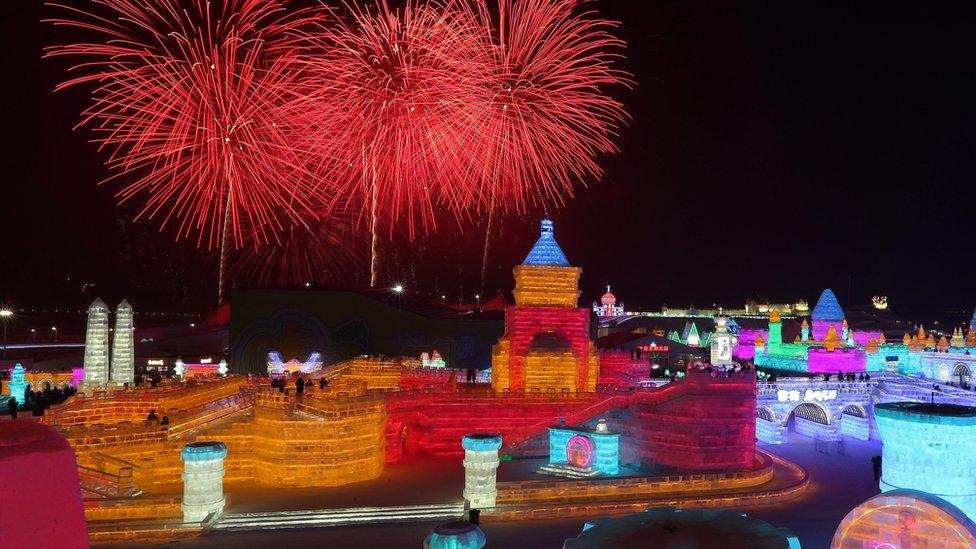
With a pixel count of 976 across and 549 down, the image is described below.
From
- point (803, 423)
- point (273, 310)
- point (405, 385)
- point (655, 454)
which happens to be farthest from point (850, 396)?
point (273, 310)

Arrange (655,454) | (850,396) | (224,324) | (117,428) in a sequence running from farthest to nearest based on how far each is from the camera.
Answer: (224,324) → (850,396) → (655,454) → (117,428)

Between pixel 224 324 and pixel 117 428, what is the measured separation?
31816 millimetres

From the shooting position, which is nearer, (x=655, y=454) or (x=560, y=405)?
(x=655, y=454)

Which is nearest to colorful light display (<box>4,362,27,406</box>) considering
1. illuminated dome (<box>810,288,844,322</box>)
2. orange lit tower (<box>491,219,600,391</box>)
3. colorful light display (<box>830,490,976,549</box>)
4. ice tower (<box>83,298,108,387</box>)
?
ice tower (<box>83,298,108,387</box>)

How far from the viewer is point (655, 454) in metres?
23.3

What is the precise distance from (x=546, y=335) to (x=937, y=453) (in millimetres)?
15701

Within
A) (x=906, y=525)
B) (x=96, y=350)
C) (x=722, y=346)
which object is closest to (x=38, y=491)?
(x=906, y=525)

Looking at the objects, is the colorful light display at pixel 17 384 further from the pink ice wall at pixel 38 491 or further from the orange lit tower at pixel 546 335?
the pink ice wall at pixel 38 491

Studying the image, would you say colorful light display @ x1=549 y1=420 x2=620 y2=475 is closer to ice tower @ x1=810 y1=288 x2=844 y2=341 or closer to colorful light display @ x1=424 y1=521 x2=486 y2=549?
colorful light display @ x1=424 y1=521 x2=486 y2=549

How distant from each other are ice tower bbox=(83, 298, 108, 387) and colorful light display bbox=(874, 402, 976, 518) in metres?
26.7

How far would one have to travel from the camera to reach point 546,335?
1132 inches

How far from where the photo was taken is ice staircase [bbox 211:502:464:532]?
17.0 m

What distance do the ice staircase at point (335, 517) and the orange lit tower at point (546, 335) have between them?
1044cm

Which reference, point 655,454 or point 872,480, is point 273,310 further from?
point 872,480
